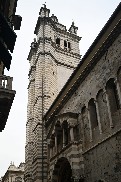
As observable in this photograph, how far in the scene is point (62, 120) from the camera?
1739 centimetres

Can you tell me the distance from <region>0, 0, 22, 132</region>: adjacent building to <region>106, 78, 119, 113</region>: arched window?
223 inches

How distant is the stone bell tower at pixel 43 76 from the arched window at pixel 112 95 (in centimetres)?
1062

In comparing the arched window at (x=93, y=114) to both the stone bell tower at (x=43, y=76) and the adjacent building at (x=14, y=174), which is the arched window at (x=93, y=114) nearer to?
the stone bell tower at (x=43, y=76)

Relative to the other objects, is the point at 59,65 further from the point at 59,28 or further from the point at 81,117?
the point at 81,117

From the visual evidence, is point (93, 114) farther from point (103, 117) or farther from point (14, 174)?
point (14, 174)

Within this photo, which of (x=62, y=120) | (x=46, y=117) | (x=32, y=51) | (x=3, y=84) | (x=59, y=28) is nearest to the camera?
(x=3, y=84)

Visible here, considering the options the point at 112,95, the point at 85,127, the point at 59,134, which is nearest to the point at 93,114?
the point at 85,127

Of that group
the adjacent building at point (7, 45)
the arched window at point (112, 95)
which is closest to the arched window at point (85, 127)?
the arched window at point (112, 95)

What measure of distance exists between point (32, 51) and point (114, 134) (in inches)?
998

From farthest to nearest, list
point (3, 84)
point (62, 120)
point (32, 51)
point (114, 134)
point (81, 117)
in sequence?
point (32, 51), point (62, 120), point (81, 117), point (114, 134), point (3, 84)

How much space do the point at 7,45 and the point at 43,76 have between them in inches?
825

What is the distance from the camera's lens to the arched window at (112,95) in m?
13.0

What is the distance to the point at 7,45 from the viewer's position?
679 cm

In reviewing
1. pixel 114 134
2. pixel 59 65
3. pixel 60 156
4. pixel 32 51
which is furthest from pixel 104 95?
pixel 32 51
